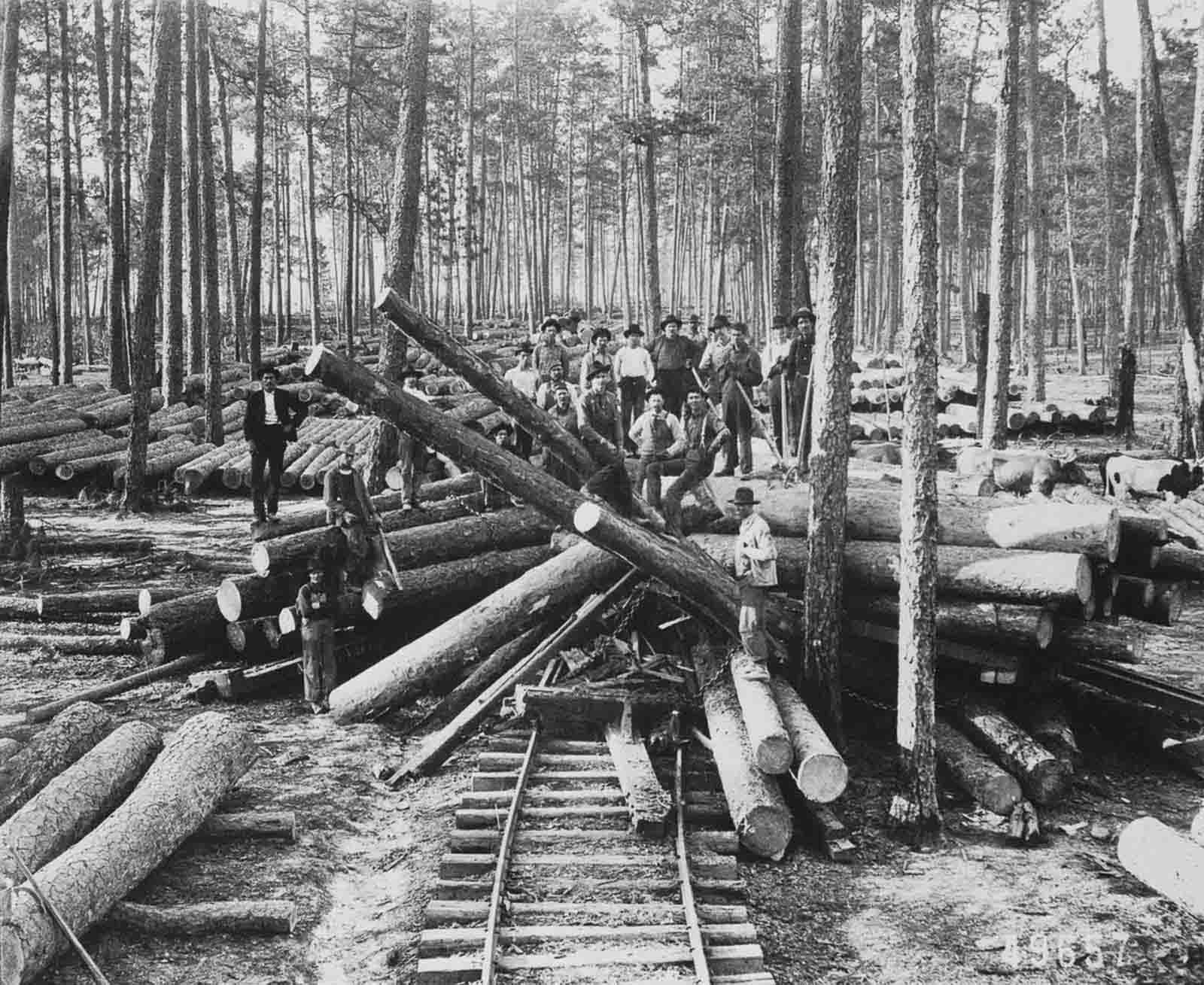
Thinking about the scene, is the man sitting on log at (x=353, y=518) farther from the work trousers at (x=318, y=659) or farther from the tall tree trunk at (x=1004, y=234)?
the tall tree trunk at (x=1004, y=234)

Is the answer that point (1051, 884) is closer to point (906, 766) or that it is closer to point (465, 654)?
point (906, 766)

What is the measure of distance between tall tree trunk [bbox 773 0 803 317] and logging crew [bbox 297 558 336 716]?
354 inches

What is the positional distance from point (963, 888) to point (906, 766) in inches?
40.0

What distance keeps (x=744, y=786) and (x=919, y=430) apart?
280cm

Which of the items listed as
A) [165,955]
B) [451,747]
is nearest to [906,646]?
[451,747]

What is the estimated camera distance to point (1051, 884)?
645 cm

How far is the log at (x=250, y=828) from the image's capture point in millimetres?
6930

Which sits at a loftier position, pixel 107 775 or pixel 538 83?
pixel 538 83

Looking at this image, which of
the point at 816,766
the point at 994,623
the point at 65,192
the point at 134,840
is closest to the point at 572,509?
the point at 816,766

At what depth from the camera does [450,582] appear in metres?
10.7

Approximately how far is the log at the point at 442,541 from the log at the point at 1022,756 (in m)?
→ 4.48

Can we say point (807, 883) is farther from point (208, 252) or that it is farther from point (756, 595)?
point (208, 252)

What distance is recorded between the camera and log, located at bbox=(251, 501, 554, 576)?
1021 centimetres

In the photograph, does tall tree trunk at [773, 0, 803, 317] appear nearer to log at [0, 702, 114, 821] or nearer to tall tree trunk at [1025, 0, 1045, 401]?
tall tree trunk at [1025, 0, 1045, 401]
